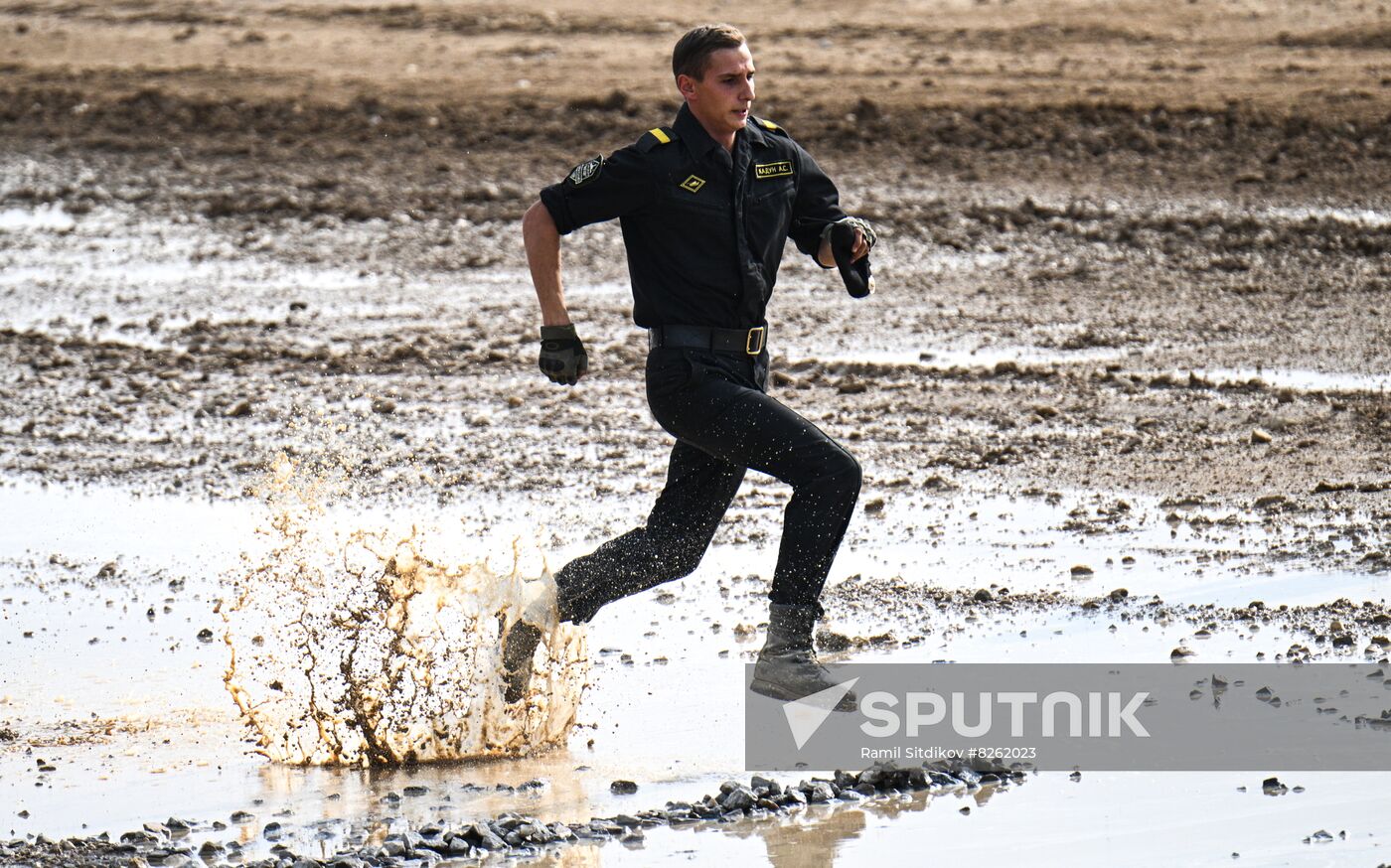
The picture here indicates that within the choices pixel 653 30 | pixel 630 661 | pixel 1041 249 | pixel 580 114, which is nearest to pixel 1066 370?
pixel 1041 249

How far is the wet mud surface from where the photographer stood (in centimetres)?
576

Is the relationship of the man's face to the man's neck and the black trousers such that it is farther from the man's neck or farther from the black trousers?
the black trousers

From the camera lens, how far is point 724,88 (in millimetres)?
5277

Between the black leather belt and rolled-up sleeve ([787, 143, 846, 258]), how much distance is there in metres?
0.37

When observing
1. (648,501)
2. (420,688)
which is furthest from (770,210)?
(648,501)

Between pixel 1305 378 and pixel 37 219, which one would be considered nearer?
pixel 1305 378

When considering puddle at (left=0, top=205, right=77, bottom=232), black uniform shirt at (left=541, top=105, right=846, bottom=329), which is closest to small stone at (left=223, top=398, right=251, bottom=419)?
black uniform shirt at (left=541, top=105, right=846, bottom=329)

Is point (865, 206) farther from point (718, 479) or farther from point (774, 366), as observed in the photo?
point (718, 479)

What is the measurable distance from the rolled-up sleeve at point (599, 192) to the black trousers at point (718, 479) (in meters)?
0.40

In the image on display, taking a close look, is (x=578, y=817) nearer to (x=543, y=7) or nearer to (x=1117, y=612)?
(x=1117, y=612)

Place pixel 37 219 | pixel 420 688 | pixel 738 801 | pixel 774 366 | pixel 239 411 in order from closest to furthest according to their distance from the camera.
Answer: pixel 738 801
pixel 420 688
pixel 239 411
pixel 774 366
pixel 37 219

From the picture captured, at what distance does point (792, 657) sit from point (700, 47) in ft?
5.29

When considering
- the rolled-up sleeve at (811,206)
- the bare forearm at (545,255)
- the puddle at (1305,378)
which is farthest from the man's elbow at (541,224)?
the puddle at (1305,378)

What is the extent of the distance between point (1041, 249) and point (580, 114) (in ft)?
18.9
